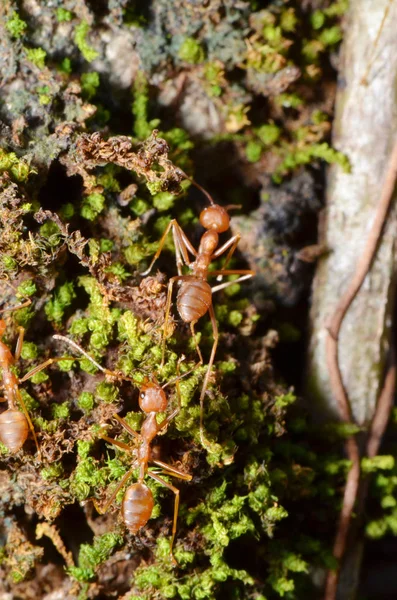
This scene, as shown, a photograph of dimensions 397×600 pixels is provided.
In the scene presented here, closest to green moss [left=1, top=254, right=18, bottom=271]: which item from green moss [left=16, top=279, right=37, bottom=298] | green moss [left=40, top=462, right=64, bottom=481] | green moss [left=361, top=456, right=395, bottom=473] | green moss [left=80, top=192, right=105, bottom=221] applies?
green moss [left=16, top=279, right=37, bottom=298]

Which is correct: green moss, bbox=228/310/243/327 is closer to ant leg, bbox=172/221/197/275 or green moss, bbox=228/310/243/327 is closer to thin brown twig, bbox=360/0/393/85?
ant leg, bbox=172/221/197/275

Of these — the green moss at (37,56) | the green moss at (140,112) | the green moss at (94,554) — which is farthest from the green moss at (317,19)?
the green moss at (94,554)

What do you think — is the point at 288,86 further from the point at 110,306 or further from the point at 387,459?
the point at 387,459

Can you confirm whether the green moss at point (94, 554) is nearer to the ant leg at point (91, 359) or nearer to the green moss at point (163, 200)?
the ant leg at point (91, 359)

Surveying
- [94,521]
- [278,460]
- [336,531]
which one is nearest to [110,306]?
[94,521]

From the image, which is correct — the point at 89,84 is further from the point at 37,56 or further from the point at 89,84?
the point at 37,56
